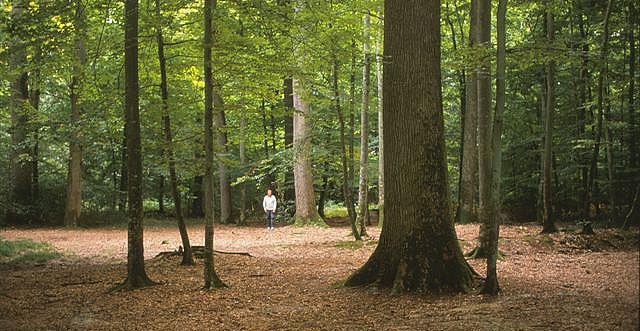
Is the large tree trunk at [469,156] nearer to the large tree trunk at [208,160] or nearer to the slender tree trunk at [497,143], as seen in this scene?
the slender tree trunk at [497,143]

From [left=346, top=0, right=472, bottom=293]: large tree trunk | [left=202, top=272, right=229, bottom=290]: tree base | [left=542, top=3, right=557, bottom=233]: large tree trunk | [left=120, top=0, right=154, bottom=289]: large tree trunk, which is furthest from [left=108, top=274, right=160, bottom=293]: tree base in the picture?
[left=542, top=3, right=557, bottom=233]: large tree trunk

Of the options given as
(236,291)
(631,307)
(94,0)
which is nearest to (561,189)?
(236,291)

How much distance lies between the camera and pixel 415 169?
770cm

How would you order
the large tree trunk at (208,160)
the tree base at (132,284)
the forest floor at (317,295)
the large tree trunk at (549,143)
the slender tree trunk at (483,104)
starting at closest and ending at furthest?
the forest floor at (317,295)
the large tree trunk at (208,160)
the tree base at (132,284)
the slender tree trunk at (483,104)
the large tree trunk at (549,143)

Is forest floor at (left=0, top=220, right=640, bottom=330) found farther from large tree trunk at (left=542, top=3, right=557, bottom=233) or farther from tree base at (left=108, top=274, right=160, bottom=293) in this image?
large tree trunk at (left=542, top=3, right=557, bottom=233)

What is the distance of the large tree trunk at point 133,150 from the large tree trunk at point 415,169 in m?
3.65

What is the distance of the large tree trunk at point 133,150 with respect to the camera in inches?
356

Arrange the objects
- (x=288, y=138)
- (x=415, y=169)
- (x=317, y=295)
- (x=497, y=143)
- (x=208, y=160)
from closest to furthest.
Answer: (x=497, y=143) < (x=415, y=169) < (x=317, y=295) < (x=208, y=160) < (x=288, y=138)

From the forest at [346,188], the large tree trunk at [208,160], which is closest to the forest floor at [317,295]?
the forest at [346,188]

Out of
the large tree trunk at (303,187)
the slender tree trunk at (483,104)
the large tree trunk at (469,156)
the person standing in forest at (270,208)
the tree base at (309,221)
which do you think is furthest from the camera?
the person standing in forest at (270,208)

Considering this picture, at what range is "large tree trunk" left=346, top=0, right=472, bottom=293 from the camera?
7512 millimetres

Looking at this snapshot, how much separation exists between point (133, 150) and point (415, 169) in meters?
4.57

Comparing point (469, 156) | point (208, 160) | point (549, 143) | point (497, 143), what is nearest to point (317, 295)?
point (208, 160)

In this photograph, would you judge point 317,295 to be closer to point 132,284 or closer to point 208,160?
point 208,160
